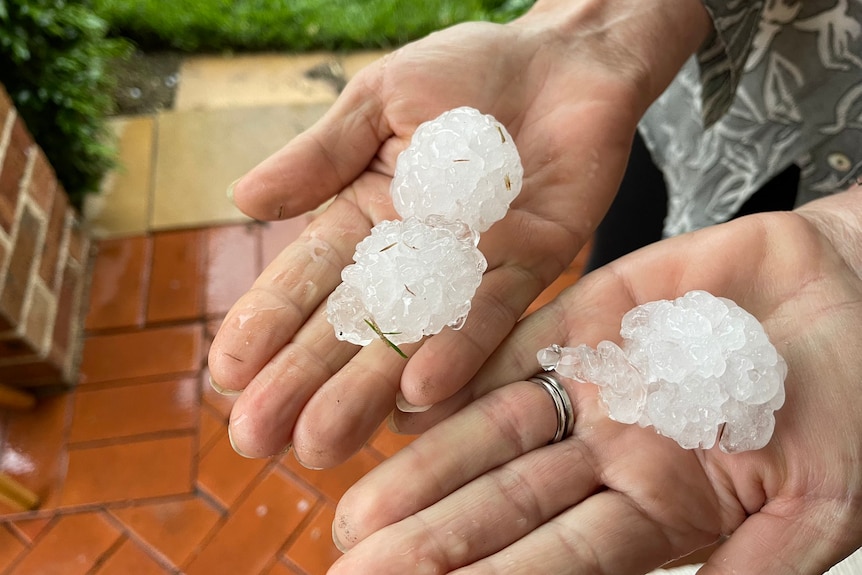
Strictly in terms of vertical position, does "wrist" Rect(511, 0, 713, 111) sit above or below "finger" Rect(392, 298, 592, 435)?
above

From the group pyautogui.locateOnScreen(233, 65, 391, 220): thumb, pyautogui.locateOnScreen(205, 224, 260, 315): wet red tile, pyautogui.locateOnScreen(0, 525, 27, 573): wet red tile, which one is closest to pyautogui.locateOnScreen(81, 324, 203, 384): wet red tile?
pyautogui.locateOnScreen(205, 224, 260, 315): wet red tile

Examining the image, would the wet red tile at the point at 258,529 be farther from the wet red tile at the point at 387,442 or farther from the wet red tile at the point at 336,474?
the wet red tile at the point at 387,442

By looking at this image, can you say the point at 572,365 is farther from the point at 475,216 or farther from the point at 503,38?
the point at 503,38

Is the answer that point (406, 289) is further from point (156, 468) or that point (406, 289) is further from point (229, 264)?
point (229, 264)

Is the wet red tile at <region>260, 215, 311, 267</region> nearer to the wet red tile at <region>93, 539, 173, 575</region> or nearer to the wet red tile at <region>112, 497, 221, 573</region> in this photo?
the wet red tile at <region>112, 497, 221, 573</region>

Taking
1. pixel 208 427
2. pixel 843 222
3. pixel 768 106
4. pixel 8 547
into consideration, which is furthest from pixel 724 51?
pixel 8 547

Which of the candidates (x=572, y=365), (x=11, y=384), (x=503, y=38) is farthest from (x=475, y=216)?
(x=11, y=384)

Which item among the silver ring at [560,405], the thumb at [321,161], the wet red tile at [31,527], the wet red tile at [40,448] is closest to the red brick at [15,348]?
the wet red tile at [40,448]
